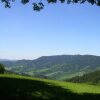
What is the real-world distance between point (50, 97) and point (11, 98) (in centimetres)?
370

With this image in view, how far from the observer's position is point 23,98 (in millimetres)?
21281

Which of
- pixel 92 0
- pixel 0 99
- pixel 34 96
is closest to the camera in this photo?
pixel 0 99

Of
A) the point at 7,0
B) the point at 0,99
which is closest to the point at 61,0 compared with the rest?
the point at 7,0

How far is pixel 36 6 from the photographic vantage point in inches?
960

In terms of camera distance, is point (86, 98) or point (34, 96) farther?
point (86, 98)

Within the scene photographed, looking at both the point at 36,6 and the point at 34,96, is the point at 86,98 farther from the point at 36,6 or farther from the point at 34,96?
the point at 36,6

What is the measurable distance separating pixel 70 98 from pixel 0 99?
6.37 metres

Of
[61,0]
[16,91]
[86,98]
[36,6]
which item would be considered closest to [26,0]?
[36,6]

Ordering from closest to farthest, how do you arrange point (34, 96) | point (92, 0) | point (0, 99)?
1. point (0, 99)
2. point (34, 96)
3. point (92, 0)

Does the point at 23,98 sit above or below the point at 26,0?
below

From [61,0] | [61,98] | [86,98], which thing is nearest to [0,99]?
[61,98]

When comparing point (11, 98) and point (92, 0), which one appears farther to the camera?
point (92, 0)

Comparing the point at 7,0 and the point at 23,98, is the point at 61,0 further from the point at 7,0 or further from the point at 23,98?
the point at 23,98

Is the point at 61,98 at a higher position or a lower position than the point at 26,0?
lower
